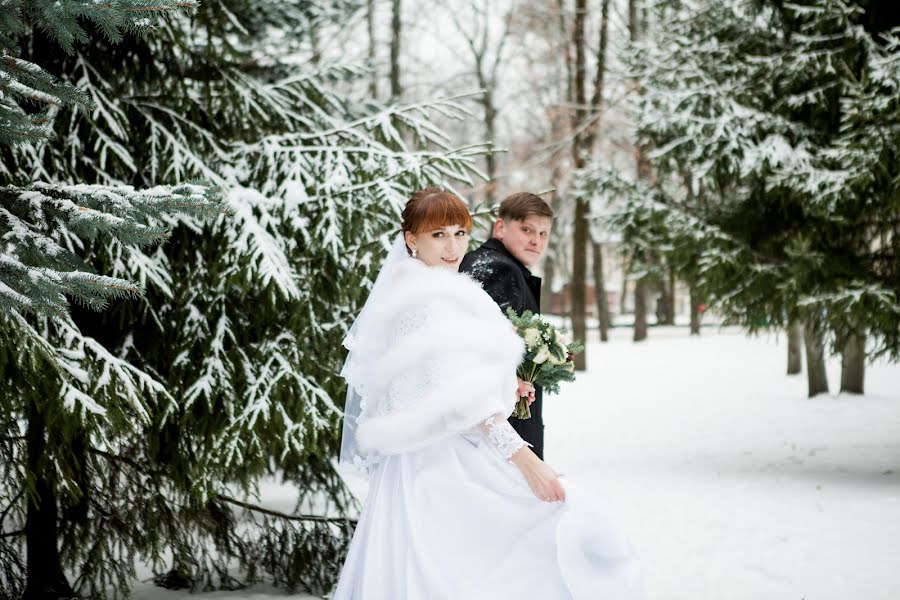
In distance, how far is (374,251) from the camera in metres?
4.88

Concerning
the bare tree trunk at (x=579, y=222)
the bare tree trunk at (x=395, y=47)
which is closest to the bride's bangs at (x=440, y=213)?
the bare tree trunk at (x=395, y=47)

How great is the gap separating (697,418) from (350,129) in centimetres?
944

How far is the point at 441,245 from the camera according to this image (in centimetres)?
292

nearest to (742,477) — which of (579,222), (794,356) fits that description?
(794,356)

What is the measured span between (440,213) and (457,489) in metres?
0.96

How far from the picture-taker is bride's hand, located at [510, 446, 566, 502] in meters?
2.71

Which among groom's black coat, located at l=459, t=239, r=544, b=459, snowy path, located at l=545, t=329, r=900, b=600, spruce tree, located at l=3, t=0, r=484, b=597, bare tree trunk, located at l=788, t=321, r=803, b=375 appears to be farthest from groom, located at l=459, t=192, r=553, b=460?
bare tree trunk, located at l=788, t=321, r=803, b=375

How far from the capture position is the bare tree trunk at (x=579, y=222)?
725 inches

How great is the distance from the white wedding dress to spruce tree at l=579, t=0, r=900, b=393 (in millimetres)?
5715

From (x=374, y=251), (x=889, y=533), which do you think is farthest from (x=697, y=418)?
(x=374, y=251)

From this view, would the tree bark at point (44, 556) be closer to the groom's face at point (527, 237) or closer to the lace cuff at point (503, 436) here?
the groom's face at point (527, 237)

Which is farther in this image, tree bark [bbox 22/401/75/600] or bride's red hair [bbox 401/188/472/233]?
tree bark [bbox 22/401/75/600]

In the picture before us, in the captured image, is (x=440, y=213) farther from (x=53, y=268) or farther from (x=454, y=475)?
(x=53, y=268)

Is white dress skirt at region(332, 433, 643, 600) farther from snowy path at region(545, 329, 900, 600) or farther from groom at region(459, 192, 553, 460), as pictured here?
groom at region(459, 192, 553, 460)
